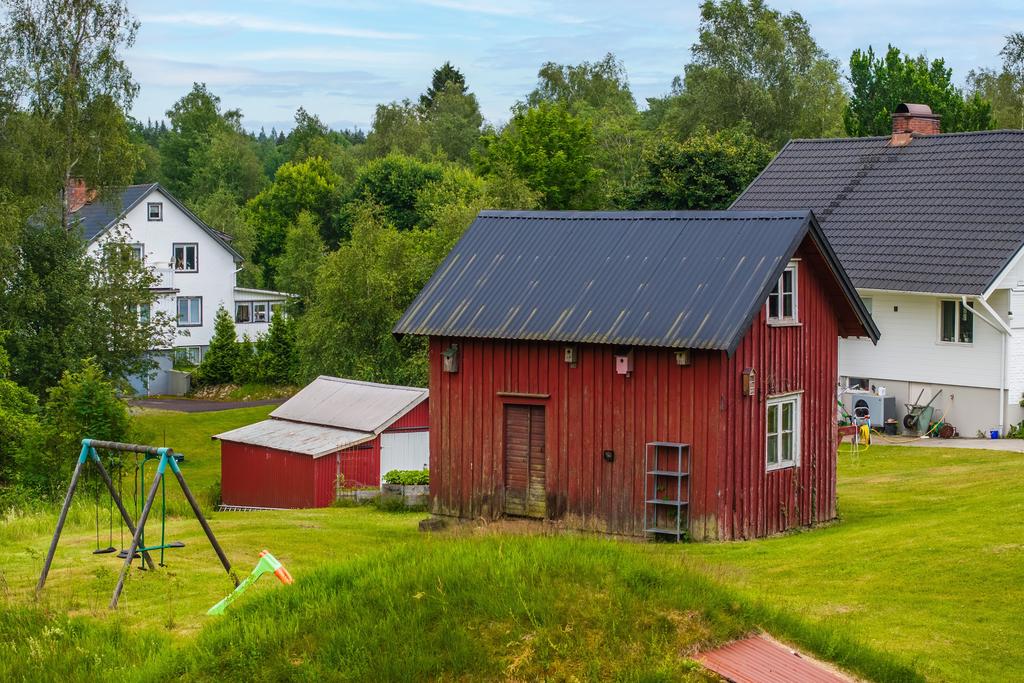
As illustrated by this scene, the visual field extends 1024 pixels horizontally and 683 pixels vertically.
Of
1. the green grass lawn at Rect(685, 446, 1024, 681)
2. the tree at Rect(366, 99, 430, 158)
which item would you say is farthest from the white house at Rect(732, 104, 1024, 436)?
the tree at Rect(366, 99, 430, 158)

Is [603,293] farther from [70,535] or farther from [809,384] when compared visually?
[70,535]

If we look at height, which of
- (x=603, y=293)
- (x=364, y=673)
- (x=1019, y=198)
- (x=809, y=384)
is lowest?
(x=364, y=673)

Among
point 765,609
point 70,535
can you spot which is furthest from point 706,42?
point 765,609

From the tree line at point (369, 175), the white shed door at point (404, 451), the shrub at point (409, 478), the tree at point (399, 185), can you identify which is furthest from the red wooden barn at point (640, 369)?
the tree at point (399, 185)

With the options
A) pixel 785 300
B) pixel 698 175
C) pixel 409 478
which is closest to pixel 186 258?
pixel 698 175

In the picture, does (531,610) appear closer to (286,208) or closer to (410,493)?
(410,493)

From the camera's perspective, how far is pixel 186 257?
64.9m

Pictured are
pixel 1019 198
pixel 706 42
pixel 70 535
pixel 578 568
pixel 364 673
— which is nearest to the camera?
pixel 364 673

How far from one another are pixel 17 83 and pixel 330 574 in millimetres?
33618

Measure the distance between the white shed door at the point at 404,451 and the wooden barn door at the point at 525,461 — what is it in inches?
378

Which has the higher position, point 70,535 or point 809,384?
point 809,384

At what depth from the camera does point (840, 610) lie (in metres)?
15.1

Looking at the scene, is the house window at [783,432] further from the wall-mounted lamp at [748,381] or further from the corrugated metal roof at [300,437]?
the corrugated metal roof at [300,437]

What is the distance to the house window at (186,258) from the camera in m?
64.4
